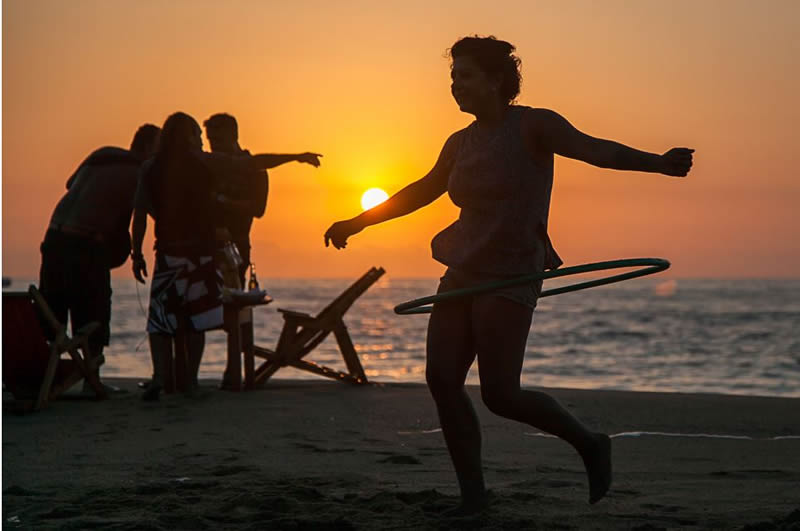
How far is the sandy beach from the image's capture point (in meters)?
Result: 4.36

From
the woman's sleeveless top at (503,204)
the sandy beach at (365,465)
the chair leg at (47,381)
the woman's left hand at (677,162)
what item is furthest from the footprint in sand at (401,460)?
the chair leg at (47,381)

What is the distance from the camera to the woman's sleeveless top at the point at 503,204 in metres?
4.10

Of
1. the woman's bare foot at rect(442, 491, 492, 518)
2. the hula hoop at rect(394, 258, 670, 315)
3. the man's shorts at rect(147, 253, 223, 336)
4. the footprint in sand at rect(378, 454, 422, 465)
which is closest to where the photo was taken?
the hula hoop at rect(394, 258, 670, 315)

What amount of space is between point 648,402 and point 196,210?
3668 mm

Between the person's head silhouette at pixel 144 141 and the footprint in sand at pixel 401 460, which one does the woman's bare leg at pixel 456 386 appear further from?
the person's head silhouette at pixel 144 141

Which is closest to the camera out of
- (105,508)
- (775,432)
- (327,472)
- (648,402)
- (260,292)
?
(105,508)

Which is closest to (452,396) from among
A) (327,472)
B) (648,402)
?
(327,472)

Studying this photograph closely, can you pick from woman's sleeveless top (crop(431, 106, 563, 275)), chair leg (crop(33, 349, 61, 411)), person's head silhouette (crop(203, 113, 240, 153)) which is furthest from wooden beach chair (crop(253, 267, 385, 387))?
woman's sleeveless top (crop(431, 106, 563, 275))

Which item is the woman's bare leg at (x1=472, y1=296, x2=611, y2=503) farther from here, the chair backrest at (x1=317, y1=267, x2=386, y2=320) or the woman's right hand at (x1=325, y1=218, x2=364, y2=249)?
the chair backrest at (x1=317, y1=267, x2=386, y2=320)

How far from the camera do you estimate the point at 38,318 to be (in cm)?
830

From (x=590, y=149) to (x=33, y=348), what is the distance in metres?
5.66

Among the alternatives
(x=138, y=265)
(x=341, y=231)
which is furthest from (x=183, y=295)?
(x=341, y=231)

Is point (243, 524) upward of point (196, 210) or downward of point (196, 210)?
downward

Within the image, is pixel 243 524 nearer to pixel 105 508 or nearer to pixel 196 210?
pixel 105 508
